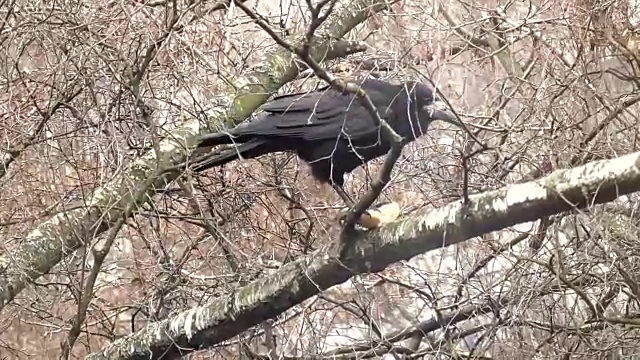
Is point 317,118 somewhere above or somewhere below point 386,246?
above

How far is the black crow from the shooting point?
3297 mm

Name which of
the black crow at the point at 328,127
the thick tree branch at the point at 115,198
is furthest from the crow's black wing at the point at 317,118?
the thick tree branch at the point at 115,198

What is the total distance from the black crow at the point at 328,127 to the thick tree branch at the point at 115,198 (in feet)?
0.79

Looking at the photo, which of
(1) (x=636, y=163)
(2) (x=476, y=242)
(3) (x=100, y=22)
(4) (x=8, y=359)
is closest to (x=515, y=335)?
(2) (x=476, y=242)

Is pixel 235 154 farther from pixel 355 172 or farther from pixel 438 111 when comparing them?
pixel 355 172

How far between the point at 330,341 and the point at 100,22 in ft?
6.41

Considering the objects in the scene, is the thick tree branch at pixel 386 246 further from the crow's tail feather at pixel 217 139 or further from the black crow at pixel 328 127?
the crow's tail feather at pixel 217 139

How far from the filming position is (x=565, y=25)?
3617 millimetres

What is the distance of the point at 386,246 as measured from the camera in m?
2.91

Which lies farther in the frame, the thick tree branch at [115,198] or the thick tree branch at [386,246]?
the thick tree branch at [115,198]

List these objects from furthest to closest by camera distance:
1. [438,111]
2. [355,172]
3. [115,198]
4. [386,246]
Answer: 1. [355,172]
2. [115,198]
3. [438,111]
4. [386,246]

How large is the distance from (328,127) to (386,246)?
0.71 m

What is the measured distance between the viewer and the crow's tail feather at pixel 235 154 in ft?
11.0

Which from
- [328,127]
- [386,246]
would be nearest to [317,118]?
[328,127]
